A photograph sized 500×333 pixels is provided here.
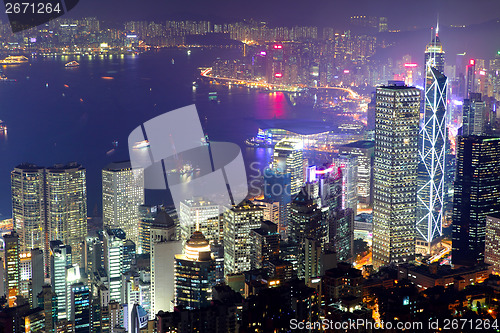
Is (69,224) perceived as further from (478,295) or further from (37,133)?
(478,295)

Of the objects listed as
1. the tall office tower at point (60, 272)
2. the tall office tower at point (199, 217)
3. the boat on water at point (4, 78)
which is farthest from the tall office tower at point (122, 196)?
the boat on water at point (4, 78)

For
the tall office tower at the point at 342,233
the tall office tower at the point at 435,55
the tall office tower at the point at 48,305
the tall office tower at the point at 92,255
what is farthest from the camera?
the tall office tower at the point at 435,55

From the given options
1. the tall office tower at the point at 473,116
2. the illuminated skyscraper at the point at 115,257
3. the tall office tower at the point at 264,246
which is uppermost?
the tall office tower at the point at 473,116

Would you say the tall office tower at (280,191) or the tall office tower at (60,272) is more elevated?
the tall office tower at (280,191)

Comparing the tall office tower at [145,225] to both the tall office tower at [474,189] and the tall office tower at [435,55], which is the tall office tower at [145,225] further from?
the tall office tower at [435,55]

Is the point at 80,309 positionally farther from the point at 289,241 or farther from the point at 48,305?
the point at 289,241

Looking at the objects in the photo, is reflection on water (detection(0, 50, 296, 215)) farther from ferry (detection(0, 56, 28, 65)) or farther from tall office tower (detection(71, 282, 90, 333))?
tall office tower (detection(71, 282, 90, 333))

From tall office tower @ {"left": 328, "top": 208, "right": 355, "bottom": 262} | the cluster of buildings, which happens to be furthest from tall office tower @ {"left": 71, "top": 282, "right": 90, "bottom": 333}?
tall office tower @ {"left": 328, "top": 208, "right": 355, "bottom": 262}

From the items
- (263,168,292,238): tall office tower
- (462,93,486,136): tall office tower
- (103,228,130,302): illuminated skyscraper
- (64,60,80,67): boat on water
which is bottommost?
(103,228,130,302): illuminated skyscraper
